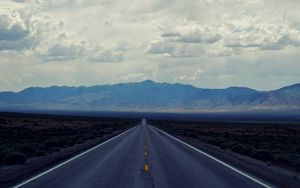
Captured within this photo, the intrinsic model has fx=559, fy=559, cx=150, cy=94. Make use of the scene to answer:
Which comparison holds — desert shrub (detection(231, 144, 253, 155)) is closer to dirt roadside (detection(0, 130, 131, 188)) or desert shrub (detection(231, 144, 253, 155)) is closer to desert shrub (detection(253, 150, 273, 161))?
desert shrub (detection(253, 150, 273, 161))

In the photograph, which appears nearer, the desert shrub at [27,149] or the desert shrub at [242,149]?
the desert shrub at [27,149]

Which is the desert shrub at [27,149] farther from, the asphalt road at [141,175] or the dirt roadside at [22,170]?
the asphalt road at [141,175]

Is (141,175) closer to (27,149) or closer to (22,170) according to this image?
(22,170)

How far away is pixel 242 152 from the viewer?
3198 cm

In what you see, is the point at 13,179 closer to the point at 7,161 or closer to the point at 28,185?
the point at 28,185

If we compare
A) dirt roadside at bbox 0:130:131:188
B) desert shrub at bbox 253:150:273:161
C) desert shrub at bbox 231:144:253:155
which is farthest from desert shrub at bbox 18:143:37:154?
desert shrub at bbox 231:144:253:155

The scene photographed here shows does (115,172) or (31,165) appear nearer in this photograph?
(115,172)

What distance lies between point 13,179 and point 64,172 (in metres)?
2.51

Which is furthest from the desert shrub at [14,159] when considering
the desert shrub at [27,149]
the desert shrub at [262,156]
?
the desert shrub at [262,156]

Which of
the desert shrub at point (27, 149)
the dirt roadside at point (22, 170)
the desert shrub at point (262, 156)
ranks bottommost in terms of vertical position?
the dirt roadside at point (22, 170)

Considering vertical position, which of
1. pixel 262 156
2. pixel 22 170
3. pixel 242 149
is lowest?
pixel 22 170

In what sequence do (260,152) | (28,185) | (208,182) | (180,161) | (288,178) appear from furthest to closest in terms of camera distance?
1. (260,152)
2. (180,161)
3. (288,178)
4. (208,182)
5. (28,185)

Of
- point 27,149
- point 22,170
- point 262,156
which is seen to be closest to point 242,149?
point 262,156

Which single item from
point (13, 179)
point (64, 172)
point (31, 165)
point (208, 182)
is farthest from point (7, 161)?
point (208, 182)
